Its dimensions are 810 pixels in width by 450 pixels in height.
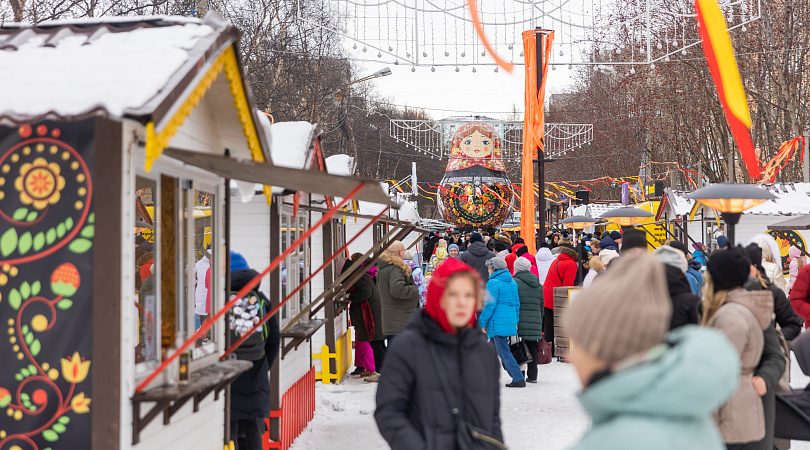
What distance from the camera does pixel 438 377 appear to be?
3791 millimetres

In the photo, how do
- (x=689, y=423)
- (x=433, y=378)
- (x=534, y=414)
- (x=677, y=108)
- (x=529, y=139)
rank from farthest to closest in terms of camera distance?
(x=677, y=108)
(x=529, y=139)
(x=534, y=414)
(x=433, y=378)
(x=689, y=423)

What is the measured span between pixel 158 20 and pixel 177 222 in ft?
3.86

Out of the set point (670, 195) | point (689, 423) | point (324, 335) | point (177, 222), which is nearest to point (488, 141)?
point (670, 195)

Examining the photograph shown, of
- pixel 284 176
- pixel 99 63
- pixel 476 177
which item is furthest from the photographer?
pixel 476 177

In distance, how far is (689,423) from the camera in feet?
5.76

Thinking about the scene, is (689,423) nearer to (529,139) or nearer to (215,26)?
(215,26)

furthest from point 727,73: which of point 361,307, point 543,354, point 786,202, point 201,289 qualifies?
point 786,202

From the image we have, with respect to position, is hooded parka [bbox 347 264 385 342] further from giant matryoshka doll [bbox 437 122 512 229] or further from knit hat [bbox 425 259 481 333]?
giant matryoshka doll [bbox 437 122 512 229]

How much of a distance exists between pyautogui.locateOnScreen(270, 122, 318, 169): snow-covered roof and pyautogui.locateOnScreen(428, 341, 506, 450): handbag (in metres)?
4.84

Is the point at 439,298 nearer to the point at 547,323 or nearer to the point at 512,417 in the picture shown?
the point at 512,417

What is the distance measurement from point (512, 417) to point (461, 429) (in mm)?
6026

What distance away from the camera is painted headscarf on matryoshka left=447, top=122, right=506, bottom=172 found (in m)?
29.0

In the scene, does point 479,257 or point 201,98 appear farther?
point 479,257

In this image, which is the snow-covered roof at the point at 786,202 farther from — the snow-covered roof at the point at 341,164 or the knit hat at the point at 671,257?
the knit hat at the point at 671,257
